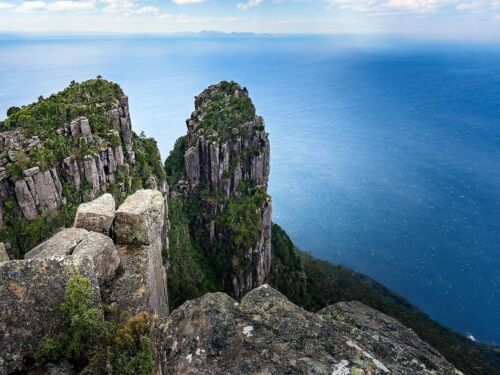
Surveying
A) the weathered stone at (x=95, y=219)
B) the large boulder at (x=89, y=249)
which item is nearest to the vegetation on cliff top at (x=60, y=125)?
the weathered stone at (x=95, y=219)

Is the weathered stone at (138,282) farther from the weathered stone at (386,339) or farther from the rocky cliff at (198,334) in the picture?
the weathered stone at (386,339)

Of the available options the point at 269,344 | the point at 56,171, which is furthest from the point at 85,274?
the point at 56,171

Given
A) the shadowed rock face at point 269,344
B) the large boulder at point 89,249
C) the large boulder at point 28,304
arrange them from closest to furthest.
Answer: the shadowed rock face at point 269,344, the large boulder at point 28,304, the large boulder at point 89,249

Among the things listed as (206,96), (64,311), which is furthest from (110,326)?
(206,96)

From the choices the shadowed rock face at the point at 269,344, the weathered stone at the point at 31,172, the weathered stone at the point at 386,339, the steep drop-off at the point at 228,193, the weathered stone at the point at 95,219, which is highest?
the weathered stone at the point at 95,219

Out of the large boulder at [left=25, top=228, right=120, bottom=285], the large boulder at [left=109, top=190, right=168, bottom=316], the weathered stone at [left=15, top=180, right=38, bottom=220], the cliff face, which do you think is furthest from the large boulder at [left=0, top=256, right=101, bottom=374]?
the cliff face

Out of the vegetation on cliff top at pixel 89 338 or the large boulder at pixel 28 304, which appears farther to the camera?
the large boulder at pixel 28 304
